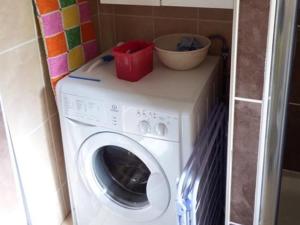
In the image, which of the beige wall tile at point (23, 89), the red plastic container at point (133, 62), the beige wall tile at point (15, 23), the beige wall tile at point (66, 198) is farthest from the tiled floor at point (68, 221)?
the beige wall tile at point (15, 23)

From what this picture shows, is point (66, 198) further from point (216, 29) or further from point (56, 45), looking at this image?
point (216, 29)

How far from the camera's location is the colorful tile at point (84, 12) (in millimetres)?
1789

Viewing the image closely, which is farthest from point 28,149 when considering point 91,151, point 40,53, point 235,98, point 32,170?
point 235,98

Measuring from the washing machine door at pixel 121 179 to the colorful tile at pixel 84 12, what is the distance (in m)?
0.56

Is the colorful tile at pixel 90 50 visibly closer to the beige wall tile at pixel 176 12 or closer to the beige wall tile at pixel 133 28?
the beige wall tile at pixel 133 28

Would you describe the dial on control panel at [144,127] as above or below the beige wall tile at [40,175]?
above

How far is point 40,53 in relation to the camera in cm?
169

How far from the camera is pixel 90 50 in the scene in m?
1.90

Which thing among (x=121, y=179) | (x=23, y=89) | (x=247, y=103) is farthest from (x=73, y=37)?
(x=247, y=103)

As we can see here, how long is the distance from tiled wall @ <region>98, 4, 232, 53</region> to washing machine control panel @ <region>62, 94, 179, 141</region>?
0.58 m

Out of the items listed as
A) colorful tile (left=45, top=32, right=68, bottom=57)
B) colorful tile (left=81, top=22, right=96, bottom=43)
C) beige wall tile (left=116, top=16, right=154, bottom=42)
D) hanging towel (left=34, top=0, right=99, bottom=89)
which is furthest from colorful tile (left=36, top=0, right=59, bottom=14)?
beige wall tile (left=116, top=16, right=154, bottom=42)

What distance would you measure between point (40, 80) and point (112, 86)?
1.17 feet

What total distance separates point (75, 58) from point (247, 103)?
973 millimetres

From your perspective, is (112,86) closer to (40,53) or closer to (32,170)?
(40,53)
